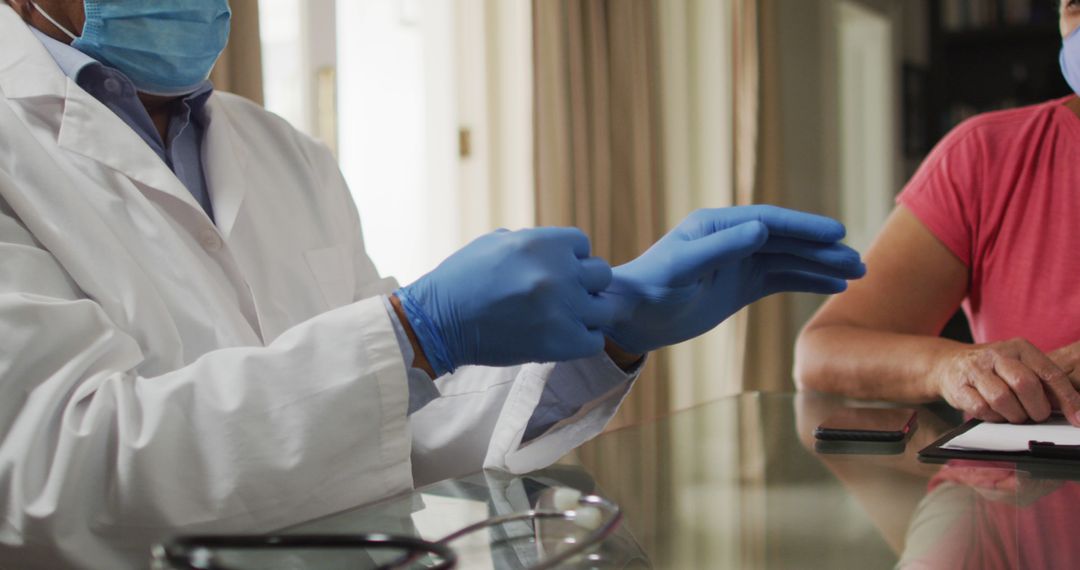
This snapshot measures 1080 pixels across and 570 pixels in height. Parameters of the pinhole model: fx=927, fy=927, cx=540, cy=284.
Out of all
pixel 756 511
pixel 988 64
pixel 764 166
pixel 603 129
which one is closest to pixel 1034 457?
pixel 756 511

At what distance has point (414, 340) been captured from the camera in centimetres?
76

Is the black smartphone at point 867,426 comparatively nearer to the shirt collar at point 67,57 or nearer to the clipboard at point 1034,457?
the clipboard at point 1034,457

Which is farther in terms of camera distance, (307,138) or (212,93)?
(307,138)

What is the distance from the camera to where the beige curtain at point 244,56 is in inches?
72.6

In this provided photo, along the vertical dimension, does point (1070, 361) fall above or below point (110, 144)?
below

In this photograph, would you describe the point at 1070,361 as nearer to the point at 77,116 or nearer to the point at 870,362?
the point at 870,362

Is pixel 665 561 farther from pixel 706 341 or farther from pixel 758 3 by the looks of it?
pixel 758 3

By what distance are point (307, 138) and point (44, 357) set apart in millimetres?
682

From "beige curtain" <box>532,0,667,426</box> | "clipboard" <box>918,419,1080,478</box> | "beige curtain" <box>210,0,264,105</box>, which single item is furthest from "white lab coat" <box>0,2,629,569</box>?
"beige curtain" <box>532,0,667,426</box>

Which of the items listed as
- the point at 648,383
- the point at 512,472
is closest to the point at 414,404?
the point at 512,472

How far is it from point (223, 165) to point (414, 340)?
0.53 m

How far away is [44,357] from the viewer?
733 mm

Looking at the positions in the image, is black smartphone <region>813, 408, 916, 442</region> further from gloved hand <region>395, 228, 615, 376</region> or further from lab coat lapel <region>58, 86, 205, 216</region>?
lab coat lapel <region>58, 86, 205, 216</region>

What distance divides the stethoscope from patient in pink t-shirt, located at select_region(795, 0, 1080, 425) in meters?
0.82
